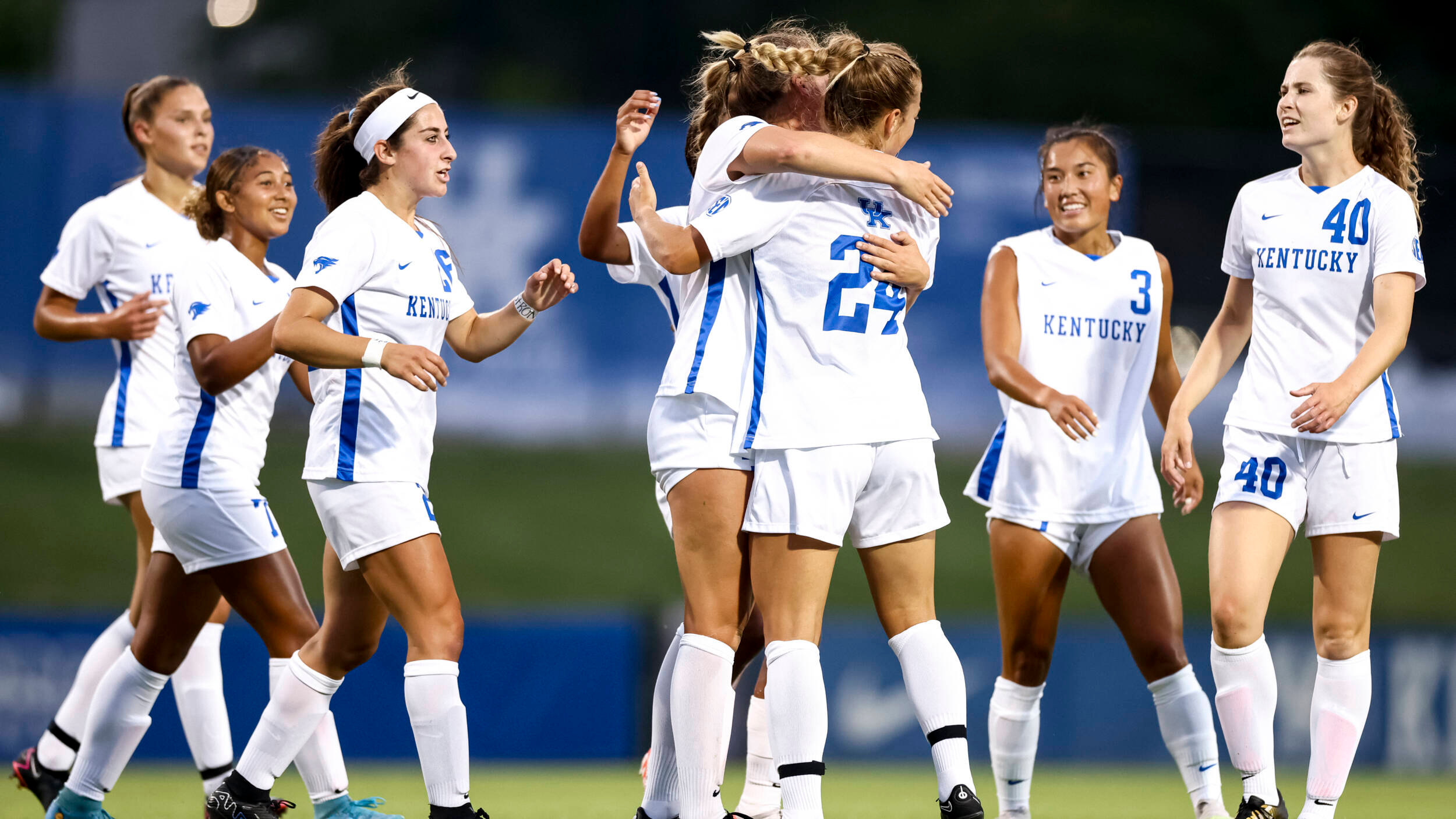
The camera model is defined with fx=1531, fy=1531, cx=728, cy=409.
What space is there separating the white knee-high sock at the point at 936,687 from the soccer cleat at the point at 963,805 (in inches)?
3.3

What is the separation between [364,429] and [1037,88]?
1956cm

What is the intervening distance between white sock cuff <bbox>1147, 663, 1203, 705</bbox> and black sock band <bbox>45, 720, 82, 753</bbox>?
3.85 metres

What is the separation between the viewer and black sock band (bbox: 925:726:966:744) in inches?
155

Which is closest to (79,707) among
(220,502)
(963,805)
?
(220,502)

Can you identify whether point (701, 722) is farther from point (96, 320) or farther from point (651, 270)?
point (96, 320)

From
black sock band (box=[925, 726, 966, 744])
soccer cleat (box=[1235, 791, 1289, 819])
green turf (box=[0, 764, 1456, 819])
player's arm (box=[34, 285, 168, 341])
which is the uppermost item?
player's arm (box=[34, 285, 168, 341])

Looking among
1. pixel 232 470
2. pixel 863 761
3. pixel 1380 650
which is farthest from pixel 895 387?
pixel 1380 650

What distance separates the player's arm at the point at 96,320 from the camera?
5266 mm

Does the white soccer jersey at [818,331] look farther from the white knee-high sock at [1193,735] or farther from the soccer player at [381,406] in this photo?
the white knee-high sock at [1193,735]

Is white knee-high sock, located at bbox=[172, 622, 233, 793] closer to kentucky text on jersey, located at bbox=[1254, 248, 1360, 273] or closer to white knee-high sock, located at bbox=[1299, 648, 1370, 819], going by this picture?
white knee-high sock, located at bbox=[1299, 648, 1370, 819]

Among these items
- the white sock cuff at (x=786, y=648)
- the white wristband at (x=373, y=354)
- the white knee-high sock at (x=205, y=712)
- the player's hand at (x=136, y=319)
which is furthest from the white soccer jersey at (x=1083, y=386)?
the player's hand at (x=136, y=319)

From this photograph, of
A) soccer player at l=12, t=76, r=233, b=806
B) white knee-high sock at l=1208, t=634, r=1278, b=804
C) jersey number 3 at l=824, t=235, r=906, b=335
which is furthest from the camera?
soccer player at l=12, t=76, r=233, b=806

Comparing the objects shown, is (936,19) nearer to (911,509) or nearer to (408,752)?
(408,752)

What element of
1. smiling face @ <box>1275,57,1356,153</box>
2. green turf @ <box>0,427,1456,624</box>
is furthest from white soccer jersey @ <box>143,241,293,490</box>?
green turf @ <box>0,427,1456,624</box>
